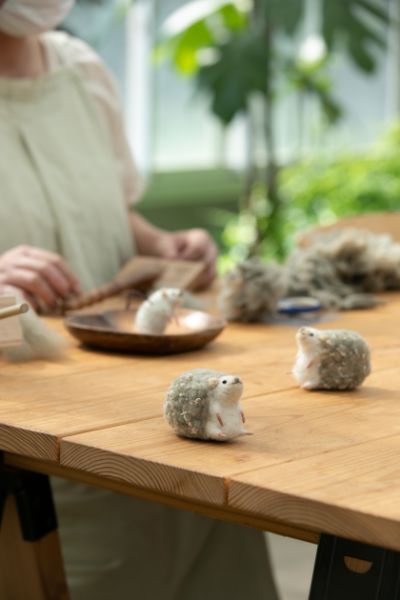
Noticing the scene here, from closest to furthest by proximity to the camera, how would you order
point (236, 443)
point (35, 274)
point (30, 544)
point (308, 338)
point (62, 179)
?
point (236, 443) → point (308, 338) → point (30, 544) → point (35, 274) → point (62, 179)

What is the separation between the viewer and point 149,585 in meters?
2.06

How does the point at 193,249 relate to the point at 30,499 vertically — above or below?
above

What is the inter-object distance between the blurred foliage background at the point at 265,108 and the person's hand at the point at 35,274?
2693 mm

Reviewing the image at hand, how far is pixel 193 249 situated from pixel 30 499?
87cm

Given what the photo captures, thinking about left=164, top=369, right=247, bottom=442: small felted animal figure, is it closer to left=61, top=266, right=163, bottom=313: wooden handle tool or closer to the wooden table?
the wooden table

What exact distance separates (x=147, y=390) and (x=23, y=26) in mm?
943

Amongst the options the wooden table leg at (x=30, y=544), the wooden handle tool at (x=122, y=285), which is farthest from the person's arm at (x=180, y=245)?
the wooden table leg at (x=30, y=544)

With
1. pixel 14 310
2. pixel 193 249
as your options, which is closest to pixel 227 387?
pixel 14 310

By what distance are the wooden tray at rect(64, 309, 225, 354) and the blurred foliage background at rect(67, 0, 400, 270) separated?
2.78m

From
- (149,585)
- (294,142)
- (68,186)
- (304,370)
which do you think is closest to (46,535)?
(304,370)

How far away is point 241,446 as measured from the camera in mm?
1079

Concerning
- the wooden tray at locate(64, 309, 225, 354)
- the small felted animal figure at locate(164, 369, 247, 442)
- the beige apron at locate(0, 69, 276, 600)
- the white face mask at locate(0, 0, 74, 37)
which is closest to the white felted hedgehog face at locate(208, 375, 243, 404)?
the small felted animal figure at locate(164, 369, 247, 442)

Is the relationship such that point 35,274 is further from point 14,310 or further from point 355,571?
point 355,571

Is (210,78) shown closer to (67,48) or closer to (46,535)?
(67,48)
